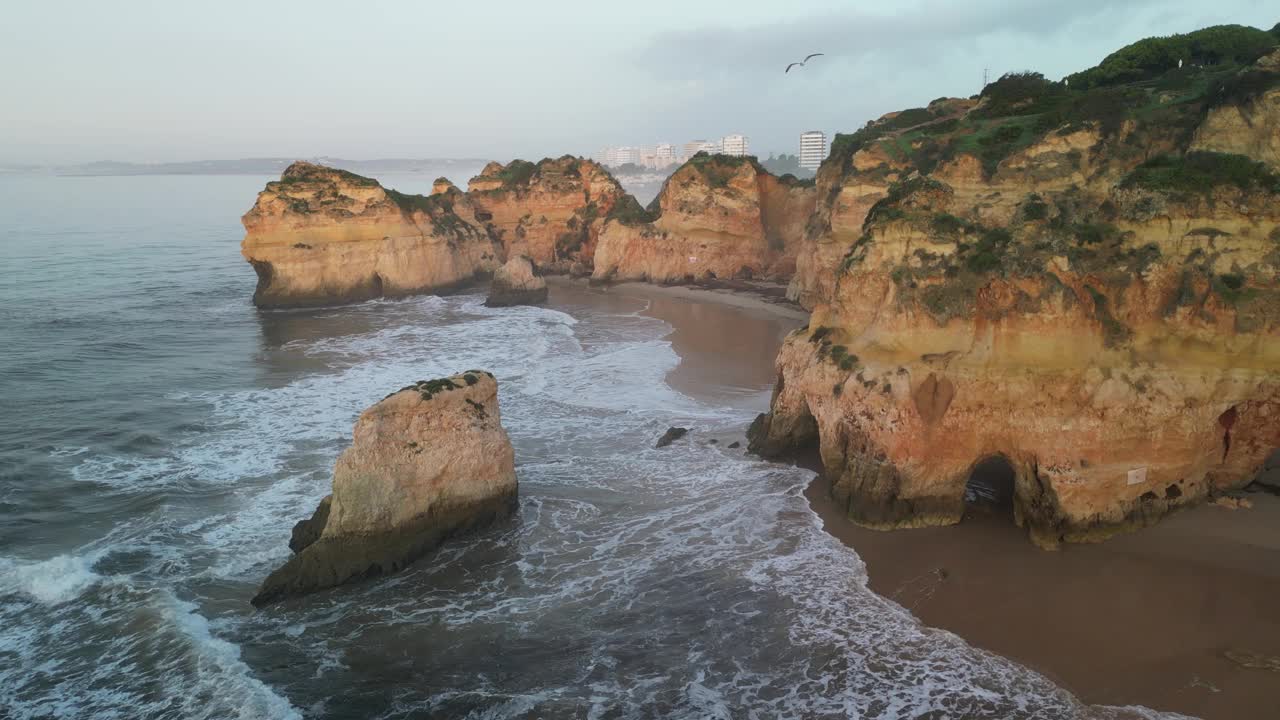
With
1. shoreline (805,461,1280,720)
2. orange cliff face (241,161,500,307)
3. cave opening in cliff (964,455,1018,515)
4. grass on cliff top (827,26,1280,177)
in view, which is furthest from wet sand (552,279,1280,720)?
orange cliff face (241,161,500,307)

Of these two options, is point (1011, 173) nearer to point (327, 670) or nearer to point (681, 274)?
point (327, 670)

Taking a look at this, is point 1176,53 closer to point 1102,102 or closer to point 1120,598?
point 1102,102

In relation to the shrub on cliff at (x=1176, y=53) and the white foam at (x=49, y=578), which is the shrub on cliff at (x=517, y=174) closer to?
the shrub on cliff at (x=1176, y=53)

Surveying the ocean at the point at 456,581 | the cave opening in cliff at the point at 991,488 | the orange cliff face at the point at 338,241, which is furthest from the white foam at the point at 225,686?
the orange cliff face at the point at 338,241

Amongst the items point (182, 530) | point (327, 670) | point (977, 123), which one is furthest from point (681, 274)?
point (327, 670)

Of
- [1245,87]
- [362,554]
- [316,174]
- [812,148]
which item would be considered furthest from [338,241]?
[812,148]

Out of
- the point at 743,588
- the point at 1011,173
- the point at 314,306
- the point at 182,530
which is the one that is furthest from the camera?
the point at 314,306
